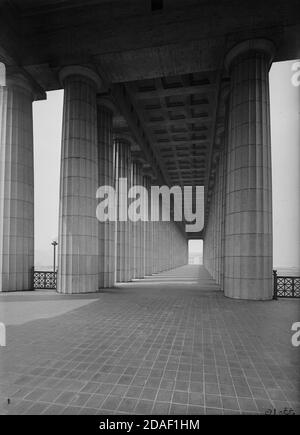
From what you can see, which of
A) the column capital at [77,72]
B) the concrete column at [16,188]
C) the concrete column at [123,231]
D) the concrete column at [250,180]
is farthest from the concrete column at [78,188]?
the concrete column at [123,231]

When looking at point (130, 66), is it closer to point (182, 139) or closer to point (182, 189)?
point (182, 139)

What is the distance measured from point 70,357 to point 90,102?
13.0 m

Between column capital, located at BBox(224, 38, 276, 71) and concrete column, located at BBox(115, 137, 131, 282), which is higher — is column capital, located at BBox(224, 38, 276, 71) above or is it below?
→ above

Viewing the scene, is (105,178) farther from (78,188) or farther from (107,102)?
(107,102)

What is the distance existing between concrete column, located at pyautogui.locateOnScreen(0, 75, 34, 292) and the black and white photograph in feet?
0.22

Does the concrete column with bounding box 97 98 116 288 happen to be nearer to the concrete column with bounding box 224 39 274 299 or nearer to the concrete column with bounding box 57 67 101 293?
the concrete column with bounding box 57 67 101 293

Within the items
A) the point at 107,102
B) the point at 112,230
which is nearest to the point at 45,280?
the point at 112,230

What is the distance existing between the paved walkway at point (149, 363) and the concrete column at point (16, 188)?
6.41 meters

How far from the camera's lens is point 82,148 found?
45.2 feet

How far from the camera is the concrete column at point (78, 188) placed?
13289 millimetres

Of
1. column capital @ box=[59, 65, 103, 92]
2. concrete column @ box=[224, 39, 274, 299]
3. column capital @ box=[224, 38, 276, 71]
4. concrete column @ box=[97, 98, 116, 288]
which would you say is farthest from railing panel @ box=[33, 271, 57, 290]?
column capital @ box=[224, 38, 276, 71]

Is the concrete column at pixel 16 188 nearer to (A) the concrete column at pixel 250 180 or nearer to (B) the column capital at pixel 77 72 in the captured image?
(B) the column capital at pixel 77 72

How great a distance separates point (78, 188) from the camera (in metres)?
13.5

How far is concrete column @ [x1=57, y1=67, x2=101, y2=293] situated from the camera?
13.3 m
